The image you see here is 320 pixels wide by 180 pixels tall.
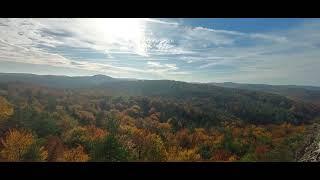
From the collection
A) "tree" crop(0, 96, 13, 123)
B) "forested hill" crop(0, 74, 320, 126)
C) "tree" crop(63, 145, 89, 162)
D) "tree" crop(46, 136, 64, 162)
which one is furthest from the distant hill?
"tree" crop(63, 145, 89, 162)

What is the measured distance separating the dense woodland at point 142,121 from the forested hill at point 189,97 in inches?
4.6

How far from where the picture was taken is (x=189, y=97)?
144 feet

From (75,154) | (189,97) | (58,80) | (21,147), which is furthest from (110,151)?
(58,80)

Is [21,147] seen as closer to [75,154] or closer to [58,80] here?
[75,154]

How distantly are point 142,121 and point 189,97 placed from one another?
10465mm

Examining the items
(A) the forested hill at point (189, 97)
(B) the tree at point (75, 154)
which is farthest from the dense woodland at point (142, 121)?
(A) the forested hill at point (189, 97)

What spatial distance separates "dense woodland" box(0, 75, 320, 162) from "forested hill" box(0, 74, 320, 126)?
0.12 metres

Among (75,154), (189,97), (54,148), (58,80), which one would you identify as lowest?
(75,154)

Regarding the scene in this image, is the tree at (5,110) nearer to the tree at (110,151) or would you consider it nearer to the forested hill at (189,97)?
the forested hill at (189,97)

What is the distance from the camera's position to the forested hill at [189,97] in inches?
1455
